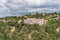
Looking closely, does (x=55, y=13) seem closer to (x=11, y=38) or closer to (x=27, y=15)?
(x=27, y=15)

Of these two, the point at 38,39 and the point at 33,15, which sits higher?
the point at 38,39

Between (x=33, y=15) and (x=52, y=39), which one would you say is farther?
(x=33, y=15)

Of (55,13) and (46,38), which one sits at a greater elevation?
(46,38)

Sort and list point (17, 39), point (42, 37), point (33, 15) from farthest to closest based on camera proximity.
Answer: point (33, 15)
point (42, 37)
point (17, 39)

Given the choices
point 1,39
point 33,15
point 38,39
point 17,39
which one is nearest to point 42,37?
point 38,39

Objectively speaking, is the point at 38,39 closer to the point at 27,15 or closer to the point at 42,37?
the point at 42,37

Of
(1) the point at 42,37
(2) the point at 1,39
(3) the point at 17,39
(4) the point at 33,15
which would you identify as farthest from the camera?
(4) the point at 33,15

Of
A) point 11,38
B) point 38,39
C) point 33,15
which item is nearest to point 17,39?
point 11,38

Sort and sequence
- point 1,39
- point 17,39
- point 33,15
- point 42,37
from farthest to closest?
point 33,15
point 42,37
point 17,39
point 1,39

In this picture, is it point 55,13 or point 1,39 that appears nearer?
point 1,39
